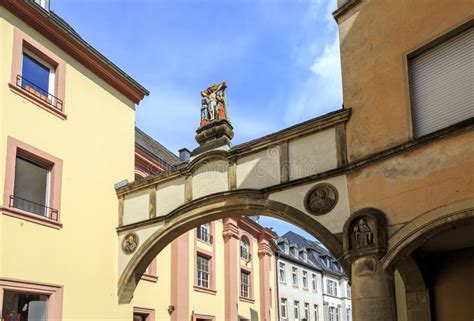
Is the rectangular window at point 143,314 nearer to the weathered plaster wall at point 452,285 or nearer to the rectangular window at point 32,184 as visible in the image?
the rectangular window at point 32,184

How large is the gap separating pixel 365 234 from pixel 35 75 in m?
7.70

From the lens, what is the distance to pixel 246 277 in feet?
90.5

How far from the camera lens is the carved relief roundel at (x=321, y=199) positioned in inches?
410

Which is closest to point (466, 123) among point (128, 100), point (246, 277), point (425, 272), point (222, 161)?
point (425, 272)

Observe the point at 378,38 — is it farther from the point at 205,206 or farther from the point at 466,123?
the point at 205,206

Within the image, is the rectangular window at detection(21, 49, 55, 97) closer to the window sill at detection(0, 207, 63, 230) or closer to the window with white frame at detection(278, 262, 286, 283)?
the window sill at detection(0, 207, 63, 230)

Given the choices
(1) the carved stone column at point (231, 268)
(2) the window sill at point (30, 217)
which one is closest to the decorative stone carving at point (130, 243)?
(2) the window sill at point (30, 217)

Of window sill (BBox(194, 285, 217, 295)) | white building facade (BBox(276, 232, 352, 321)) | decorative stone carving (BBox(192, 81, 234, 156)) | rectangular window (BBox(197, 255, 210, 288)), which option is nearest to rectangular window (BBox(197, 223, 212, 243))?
rectangular window (BBox(197, 255, 210, 288))

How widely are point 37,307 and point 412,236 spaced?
24.4 feet

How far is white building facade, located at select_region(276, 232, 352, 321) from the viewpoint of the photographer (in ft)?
137

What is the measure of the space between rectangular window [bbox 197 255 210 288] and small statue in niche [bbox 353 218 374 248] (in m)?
13.1

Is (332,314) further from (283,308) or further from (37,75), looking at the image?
(37,75)

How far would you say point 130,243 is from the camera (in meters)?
13.9

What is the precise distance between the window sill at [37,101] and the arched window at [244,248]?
15.3m
